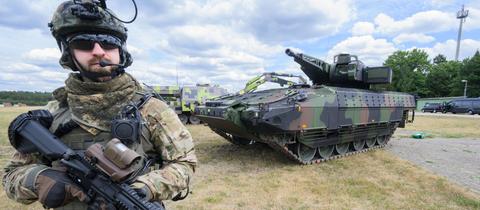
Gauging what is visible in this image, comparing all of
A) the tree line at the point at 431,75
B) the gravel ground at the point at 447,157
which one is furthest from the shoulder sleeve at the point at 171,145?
the tree line at the point at 431,75

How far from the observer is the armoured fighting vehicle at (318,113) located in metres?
6.39

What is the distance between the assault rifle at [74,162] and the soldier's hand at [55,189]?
25 millimetres

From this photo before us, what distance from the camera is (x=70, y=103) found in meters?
1.59

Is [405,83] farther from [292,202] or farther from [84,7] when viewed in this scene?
[84,7]

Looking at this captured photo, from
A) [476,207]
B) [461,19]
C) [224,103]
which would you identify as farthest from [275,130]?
[461,19]

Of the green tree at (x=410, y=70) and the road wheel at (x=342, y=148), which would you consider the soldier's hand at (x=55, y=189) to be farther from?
the green tree at (x=410, y=70)

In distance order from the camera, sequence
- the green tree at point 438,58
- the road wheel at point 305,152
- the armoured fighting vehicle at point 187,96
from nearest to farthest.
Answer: the road wheel at point 305,152
the armoured fighting vehicle at point 187,96
the green tree at point 438,58

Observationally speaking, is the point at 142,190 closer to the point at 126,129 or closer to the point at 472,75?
the point at 126,129

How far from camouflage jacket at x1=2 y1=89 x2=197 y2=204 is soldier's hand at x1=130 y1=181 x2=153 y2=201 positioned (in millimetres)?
35

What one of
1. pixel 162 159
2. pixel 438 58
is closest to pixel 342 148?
pixel 162 159

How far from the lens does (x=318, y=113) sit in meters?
6.86

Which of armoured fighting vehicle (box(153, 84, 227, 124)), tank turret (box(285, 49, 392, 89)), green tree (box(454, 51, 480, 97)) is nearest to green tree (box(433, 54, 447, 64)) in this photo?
green tree (box(454, 51, 480, 97))

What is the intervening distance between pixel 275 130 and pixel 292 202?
1773 mm

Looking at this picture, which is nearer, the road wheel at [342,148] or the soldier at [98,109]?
the soldier at [98,109]
